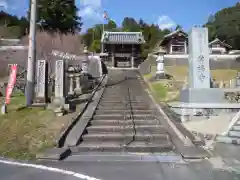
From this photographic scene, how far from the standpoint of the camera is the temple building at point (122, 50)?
43812mm

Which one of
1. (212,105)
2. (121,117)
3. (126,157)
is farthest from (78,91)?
(126,157)

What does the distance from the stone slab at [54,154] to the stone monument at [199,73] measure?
513 cm

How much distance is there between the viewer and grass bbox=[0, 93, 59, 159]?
746cm

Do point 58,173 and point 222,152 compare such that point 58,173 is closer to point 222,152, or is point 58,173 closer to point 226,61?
point 222,152

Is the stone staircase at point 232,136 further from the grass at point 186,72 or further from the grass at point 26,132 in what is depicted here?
the grass at point 186,72

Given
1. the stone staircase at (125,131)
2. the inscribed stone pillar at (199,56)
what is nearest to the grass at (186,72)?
the stone staircase at (125,131)

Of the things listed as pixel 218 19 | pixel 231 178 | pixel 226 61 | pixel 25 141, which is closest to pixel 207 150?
pixel 231 178

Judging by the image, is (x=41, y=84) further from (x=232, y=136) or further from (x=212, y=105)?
(x=232, y=136)

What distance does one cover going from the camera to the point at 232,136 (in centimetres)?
822

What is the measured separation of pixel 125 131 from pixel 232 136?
338cm

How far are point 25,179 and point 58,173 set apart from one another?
2.25ft

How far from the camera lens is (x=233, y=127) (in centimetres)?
860

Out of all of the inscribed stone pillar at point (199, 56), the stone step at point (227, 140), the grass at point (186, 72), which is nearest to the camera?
the stone step at point (227, 140)

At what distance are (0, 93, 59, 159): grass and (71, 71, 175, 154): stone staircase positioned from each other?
1.14 metres
